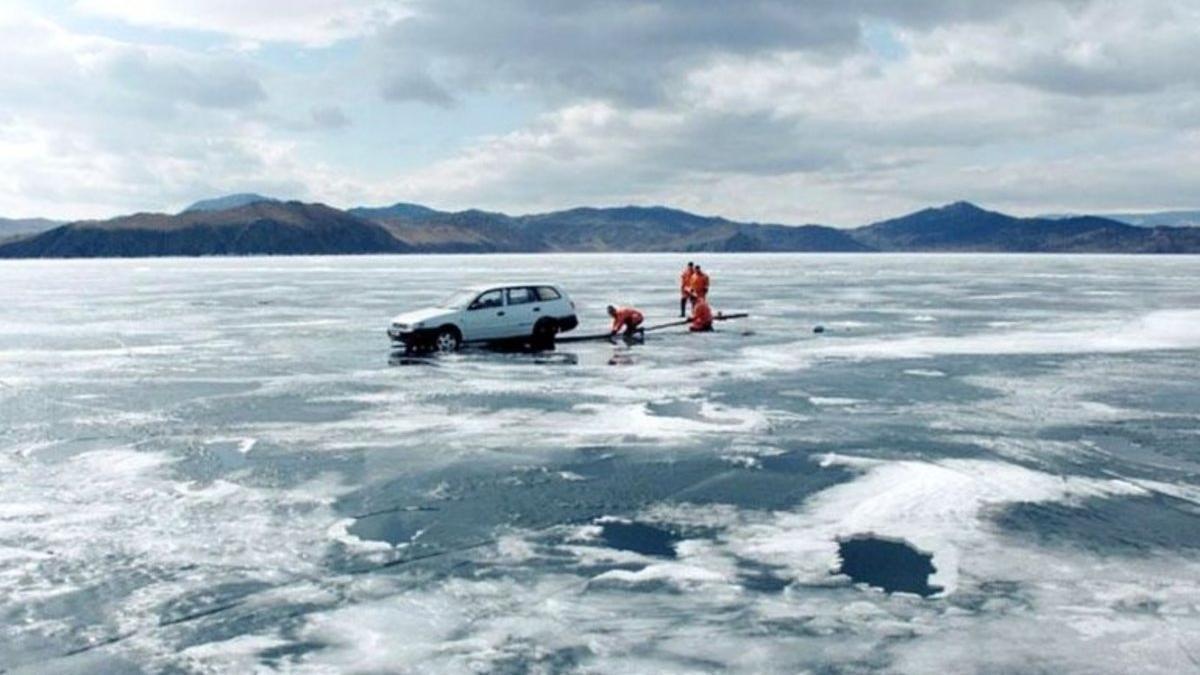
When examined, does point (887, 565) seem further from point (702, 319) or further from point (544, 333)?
point (702, 319)

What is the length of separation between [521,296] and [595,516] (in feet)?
57.9

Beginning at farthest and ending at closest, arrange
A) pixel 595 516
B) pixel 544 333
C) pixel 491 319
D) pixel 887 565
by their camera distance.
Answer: pixel 544 333 → pixel 491 319 → pixel 595 516 → pixel 887 565

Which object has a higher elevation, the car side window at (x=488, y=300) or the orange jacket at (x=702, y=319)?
the car side window at (x=488, y=300)

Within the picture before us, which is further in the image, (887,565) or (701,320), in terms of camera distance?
(701,320)

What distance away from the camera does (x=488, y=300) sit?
27.5 meters

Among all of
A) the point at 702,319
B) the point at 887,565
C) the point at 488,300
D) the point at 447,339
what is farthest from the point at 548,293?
the point at 887,565

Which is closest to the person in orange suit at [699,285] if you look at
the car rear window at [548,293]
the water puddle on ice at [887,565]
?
the car rear window at [548,293]

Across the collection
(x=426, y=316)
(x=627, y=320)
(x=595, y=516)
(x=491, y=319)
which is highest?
(x=426, y=316)

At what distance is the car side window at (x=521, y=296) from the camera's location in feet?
91.2

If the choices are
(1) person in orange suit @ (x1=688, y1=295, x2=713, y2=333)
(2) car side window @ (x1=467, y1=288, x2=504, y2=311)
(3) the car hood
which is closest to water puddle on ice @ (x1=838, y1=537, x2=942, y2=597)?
(3) the car hood

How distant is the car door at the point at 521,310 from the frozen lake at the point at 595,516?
3972 mm

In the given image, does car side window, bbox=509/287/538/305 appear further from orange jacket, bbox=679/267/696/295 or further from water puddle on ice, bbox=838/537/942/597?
water puddle on ice, bbox=838/537/942/597

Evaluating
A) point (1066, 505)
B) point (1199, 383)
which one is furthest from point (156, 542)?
point (1199, 383)

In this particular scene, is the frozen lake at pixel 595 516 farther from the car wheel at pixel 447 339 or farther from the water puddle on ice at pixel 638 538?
the car wheel at pixel 447 339
